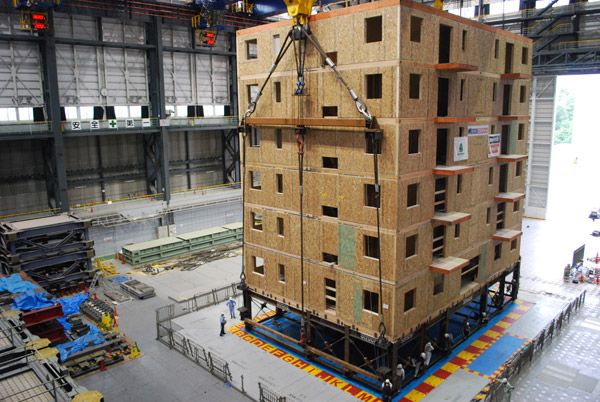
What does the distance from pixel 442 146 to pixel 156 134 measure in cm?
2771

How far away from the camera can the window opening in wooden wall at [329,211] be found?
2180 centimetres

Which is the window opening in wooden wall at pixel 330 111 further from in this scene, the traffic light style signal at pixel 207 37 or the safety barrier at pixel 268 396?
the traffic light style signal at pixel 207 37

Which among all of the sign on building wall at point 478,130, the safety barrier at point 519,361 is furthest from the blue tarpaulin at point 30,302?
the sign on building wall at point 478,130

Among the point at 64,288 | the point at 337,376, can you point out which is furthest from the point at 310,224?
the point at 64,288

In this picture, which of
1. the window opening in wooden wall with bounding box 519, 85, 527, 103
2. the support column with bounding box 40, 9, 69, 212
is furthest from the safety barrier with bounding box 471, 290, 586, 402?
the support column with bounding box 40, 9, 69, 212

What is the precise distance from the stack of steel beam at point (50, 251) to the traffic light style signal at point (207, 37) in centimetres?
2081

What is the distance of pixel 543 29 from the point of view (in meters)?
45.4

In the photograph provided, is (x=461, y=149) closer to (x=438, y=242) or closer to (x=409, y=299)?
(x=438, y=242)

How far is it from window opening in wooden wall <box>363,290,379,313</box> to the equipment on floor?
1586 cm

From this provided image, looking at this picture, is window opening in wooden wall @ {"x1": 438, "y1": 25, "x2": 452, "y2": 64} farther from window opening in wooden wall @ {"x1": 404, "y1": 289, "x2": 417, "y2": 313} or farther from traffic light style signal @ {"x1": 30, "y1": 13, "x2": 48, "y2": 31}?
traffic light style signal @ {"x1": 30, "y1": 13, "x2": 48, "y2": 31}

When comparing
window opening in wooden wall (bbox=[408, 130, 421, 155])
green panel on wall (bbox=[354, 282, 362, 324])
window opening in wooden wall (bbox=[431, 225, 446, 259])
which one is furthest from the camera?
window opening in wooden wall (bbox=[431, 225, 446, 259])

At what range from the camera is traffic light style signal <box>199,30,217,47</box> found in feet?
145

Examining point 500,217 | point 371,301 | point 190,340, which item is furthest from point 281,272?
point 500,217

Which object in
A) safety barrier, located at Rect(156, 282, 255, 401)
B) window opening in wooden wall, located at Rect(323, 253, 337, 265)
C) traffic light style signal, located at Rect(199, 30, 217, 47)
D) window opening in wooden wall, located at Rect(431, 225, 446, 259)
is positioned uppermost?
traffic light style signal, located at Rect(199, 30, 217, 47)
